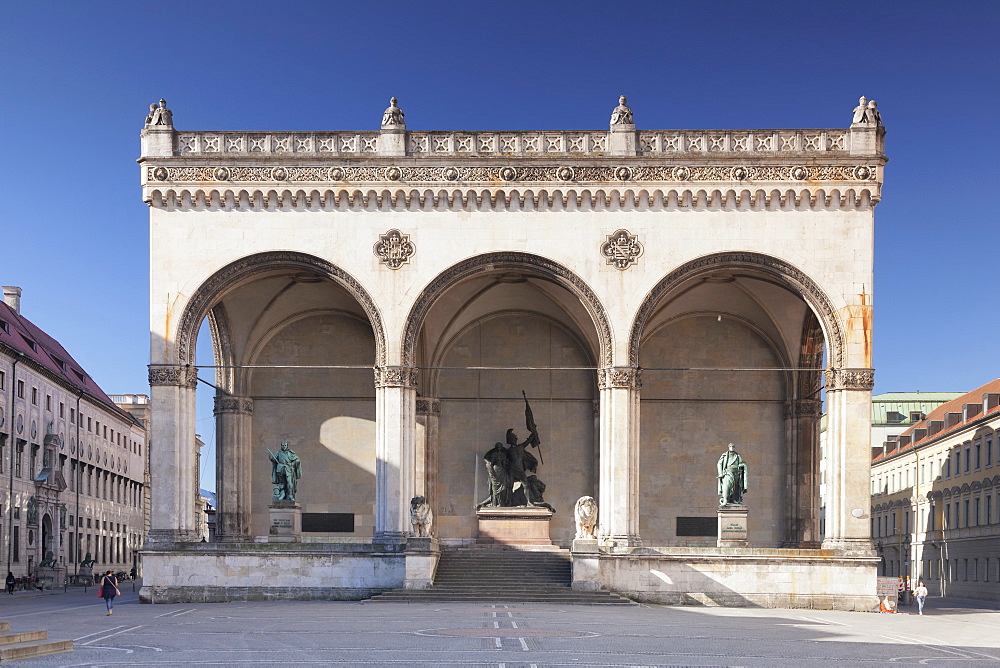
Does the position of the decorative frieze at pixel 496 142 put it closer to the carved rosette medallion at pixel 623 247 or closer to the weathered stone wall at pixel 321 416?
the carved rosette medallion at pixel 623 247

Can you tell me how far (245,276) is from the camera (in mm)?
34375

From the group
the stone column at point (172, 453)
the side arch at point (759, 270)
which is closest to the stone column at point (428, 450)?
the stone column at point (172, 453)

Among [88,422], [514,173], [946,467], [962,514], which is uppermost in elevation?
[514,173]

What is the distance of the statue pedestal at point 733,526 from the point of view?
1357 inches

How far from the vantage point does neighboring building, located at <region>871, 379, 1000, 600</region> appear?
56.0 meters

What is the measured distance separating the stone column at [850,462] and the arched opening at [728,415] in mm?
5303

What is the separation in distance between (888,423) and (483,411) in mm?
57131

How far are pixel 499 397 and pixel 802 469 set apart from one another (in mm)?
9873

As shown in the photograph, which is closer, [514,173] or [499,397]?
[514,173]

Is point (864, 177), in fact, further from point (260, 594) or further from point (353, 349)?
point (260, 594)

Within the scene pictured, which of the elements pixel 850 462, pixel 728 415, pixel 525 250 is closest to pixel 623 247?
pixel 525 250

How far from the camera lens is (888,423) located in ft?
293

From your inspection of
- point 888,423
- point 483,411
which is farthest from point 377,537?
point 888,423

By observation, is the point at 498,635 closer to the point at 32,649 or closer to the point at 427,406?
the point at 32,649
